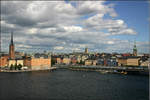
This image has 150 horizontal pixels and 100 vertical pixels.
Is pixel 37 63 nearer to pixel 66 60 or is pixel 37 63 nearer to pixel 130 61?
pixel 66 60

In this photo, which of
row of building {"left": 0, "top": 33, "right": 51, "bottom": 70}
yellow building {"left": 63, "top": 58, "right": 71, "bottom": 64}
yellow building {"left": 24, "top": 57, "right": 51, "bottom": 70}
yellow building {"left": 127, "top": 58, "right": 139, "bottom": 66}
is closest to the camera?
yellow building {"left": 24, "top": 57, "right": 51, "bottom": 70}

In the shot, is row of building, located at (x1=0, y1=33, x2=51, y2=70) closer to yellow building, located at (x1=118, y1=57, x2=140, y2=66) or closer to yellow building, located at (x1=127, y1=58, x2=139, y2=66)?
yellow building, located at (x1=118, y1=57, x2=140, y2=66)

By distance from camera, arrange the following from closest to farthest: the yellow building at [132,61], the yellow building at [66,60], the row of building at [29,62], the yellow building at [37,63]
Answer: the yellow building at [37,63], the row of building at [29,62], the yellow building at [132,61], the yellow building at [66,60]

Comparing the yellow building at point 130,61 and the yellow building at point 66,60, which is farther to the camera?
the yellow building at point 66,60

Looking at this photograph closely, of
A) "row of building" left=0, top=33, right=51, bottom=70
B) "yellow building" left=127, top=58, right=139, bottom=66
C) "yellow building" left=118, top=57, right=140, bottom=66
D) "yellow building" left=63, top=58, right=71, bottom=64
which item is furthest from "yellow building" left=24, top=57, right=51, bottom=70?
"yellow building" left=127, top=58, right=139, bottom=66

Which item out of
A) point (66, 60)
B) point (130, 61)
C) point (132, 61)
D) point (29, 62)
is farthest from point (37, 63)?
point (132, 61)

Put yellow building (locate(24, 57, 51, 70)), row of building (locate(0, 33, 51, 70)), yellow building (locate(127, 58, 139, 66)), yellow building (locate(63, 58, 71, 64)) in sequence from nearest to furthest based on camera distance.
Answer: yellow building (locate(24, 57, 51, 70)) → row of building (locate(0, 33, 51, 70)) → yellow building (locate(127, 58, 139, 66)) → yellow building (locate(63, 58, 71, 64))

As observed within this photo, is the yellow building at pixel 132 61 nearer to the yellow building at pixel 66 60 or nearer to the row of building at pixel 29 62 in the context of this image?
the row of building at pixel 29 62

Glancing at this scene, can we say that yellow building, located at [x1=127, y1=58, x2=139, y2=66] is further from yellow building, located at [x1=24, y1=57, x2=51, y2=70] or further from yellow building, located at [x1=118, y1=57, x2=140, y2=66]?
yellow building, located at [x1=24, y1=57, x2=51, y2=70]

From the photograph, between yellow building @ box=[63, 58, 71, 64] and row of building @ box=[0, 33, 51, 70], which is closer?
row of building @ box=[0, 33, 51, 70]

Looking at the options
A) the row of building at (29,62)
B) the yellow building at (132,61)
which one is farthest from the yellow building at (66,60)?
the yellow building at (132,61)

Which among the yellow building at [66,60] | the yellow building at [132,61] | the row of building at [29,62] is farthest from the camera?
the yellow building at [66,60]
